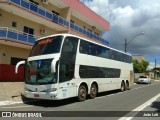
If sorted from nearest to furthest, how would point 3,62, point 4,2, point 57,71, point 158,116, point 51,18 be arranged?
point 158,116
point 57,71
point 4,2
point 3,62
point 51,18

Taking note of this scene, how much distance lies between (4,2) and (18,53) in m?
5.79

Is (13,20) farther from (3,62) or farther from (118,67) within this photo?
(118,67)

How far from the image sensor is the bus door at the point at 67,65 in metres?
14.1

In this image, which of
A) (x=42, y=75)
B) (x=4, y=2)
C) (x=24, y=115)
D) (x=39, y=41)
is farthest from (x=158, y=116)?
(x=4, y=2)

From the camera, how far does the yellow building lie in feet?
75.7

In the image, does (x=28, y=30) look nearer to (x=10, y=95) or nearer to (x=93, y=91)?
(x=10, y=95)

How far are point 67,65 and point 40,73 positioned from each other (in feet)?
5.01

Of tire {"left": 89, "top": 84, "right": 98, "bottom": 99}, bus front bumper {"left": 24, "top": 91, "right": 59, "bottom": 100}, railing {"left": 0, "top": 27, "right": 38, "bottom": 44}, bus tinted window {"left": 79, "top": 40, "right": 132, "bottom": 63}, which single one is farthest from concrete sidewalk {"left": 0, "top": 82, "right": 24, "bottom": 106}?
railing {"left": 0, "top": 27, "right": 38, "bottom": 44}

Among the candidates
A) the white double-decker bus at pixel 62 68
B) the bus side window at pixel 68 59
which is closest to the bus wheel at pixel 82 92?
the white double-decker bus at pixel 62 68

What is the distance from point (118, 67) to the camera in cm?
2253

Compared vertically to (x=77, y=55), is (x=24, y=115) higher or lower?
lower

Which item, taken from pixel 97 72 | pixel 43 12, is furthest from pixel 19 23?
pixel 97 72

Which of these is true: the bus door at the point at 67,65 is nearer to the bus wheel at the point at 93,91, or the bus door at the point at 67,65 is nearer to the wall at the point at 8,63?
the bus wheel at the point at 93,91

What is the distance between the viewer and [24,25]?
26938 mm
